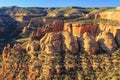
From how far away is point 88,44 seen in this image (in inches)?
3019

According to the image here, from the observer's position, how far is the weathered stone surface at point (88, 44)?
76562mm

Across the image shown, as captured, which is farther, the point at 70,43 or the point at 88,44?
the point at 70,43

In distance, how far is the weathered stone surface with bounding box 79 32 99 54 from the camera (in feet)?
251

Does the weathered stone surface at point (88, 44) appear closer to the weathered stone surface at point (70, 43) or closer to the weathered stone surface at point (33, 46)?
the weathered stone surface at point (70, 43)

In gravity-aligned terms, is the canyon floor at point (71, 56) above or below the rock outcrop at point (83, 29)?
below

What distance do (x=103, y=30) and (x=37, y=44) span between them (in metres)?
15.6

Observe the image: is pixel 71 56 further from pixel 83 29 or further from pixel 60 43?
pixel 83 29

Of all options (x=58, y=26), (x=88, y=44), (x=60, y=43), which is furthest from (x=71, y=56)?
(x=58, y=26)

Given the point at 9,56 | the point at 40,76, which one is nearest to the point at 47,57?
the point at 40,76

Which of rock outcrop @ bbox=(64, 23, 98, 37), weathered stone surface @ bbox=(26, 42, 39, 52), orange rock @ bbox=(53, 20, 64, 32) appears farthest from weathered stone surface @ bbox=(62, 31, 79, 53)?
orange rock @ bbox=(53, 20, 64, 32)

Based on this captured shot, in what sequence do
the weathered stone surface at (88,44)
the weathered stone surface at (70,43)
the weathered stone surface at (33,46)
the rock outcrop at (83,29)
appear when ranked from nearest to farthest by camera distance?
the weathered stone surface at (88,44) < the weathered stone surface at (70,43) < the weathered stone surface at (33,46) < the rock outcrop at (83,29)

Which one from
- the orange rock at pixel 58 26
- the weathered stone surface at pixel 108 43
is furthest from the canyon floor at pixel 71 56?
the orange rock at pixel 58 26

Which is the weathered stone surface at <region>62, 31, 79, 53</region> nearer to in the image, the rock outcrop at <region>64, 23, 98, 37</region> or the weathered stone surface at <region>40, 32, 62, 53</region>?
the weathered stone surface at <region>40, 32, 62, 53</region>

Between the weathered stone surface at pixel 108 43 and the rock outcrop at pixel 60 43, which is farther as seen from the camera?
the rock outcrop at pixel 60 43
